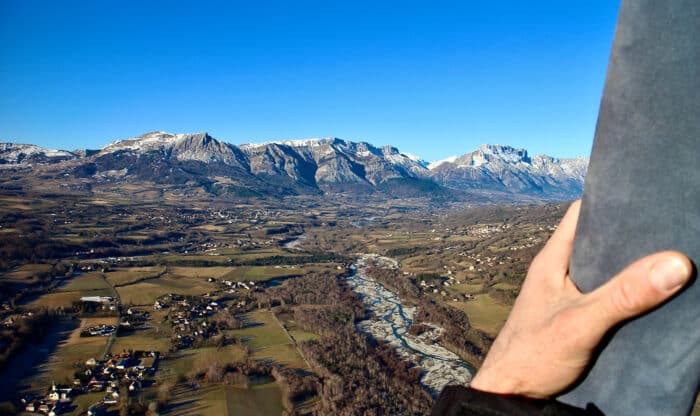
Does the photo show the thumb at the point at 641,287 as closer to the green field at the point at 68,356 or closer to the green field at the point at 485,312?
the green field at the point at 68,356

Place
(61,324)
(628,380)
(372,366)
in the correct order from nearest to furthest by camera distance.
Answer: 1. (628,380)
2. (372,366)
3. (61,324)

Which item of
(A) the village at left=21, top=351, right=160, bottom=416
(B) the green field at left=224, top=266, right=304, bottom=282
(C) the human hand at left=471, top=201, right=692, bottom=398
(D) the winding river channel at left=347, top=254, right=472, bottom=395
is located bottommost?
Answer: (D) the winding river channel at left=347, top=254, right=472, bottom=395

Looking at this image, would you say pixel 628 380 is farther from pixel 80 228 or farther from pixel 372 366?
pixel 80 228

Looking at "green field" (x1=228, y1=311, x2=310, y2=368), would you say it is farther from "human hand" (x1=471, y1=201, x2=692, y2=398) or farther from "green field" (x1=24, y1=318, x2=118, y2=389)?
"human hand" (x1=471, y1=201, x2=692, y2=398)

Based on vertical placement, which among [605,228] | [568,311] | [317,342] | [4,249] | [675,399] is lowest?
[317,342]

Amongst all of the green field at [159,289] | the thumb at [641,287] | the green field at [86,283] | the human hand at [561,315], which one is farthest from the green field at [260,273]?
the thumb at [641,287]

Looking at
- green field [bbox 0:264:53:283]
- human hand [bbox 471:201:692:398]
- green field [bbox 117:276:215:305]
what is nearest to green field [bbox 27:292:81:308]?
green field [bbox 117:276:215:305]

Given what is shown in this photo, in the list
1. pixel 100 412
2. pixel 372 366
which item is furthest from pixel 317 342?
pixel 100 412
